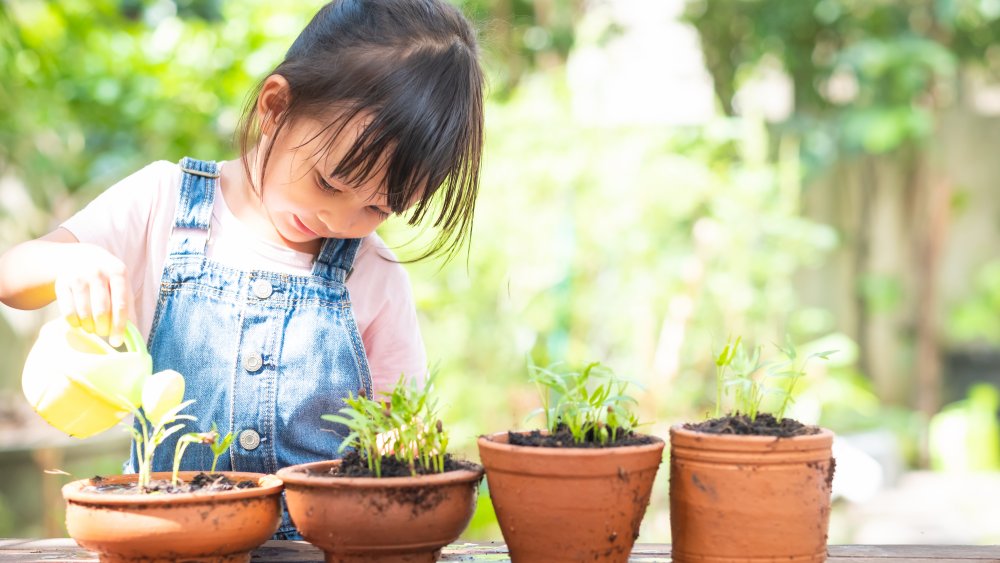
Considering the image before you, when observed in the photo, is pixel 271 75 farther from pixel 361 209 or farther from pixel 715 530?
pixel 715 530

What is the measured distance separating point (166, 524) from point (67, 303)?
0.30 metres

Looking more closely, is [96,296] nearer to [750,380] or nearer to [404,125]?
[404,125]

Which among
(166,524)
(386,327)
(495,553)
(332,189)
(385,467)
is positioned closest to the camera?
Answer: (166,524)

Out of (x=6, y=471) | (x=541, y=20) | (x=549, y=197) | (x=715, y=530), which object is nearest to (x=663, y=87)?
(x=541, y=20)

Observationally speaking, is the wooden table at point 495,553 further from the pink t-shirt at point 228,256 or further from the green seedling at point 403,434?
the pink t-shirt at point 228,256

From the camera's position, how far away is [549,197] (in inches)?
185

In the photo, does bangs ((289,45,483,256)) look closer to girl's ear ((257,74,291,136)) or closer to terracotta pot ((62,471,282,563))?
girl's ear ((257,74,291,136))

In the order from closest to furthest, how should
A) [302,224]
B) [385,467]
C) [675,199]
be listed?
[385,467], [302,224], [675,199]

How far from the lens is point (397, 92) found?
1.43m

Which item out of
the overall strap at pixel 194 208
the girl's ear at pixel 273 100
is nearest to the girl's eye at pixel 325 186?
the girl's ear at pixel 273 100

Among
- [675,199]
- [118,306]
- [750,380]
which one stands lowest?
[750,380]

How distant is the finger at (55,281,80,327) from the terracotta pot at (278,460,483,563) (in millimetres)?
299

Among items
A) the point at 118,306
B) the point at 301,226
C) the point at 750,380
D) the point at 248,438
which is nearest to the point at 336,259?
the point at 301,226

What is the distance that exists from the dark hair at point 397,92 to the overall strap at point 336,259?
0.14 metres
